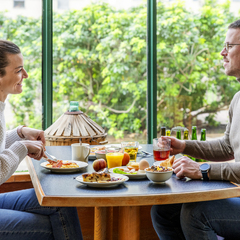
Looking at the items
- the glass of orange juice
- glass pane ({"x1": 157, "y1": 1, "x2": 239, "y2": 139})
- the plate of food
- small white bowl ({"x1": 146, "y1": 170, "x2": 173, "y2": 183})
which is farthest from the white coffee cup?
glass pane ({"x1": 157, "y1": 1, "x2": 239, "y2": 139})

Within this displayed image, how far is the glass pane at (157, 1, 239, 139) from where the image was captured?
11.1ft

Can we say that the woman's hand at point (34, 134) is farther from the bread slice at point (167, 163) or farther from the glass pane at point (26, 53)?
the glass pane at point (26, 53)

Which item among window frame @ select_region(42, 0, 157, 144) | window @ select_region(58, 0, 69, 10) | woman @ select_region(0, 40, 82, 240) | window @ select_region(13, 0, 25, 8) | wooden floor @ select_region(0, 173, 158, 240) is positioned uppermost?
window @ select_region(58, 0, 69, 10)

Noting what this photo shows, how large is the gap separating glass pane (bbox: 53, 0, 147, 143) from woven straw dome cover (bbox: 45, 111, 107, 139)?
0.46 m

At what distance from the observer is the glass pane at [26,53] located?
9.75ft

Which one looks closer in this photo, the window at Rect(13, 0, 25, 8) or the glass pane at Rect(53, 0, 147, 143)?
the window at Rect(13, 0, 25, 8)

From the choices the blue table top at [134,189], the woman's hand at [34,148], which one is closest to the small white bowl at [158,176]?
the blue table top at [134,189]

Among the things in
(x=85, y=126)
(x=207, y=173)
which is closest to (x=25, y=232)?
(x=207, y=173)

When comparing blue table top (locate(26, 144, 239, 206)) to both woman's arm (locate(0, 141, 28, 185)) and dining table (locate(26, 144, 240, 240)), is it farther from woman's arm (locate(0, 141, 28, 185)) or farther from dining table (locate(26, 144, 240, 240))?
woman's arm (locate(0, 141, 28, 185))

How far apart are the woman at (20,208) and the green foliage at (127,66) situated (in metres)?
1.41

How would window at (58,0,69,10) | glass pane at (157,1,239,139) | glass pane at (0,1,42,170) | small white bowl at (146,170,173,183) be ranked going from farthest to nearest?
glass pane at (157,1,239,139) → window at (58,0,69,10) → glass pane at (0,1,42,170) → small white bowl at (146,170,173,183)

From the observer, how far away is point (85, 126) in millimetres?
2686

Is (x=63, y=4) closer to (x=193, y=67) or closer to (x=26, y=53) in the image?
(x=26, y=53)

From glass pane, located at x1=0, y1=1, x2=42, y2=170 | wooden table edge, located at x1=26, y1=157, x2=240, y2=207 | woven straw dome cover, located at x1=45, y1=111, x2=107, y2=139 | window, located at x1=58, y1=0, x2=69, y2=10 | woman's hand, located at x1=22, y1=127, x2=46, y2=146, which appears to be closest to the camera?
wooden table edge, located at x1=26, y1=157, x2=240, y2=207
